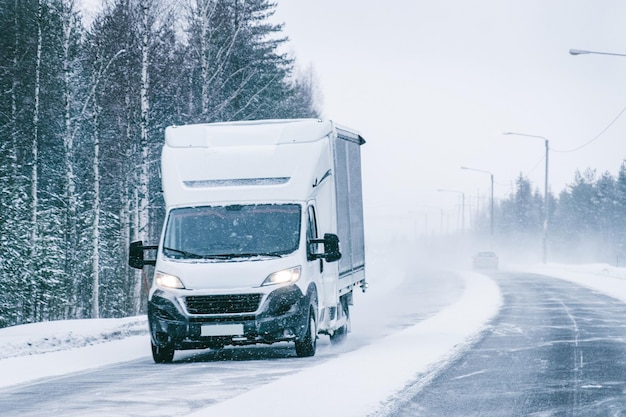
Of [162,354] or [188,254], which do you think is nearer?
[188,254]

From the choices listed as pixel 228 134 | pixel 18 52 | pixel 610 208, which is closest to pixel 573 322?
pixel 228 134

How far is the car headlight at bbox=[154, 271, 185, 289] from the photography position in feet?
46.2

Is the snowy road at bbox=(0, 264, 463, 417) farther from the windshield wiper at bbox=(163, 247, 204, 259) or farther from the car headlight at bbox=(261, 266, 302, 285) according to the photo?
the windshield wiper at bbox=(163, 247, 204, 259)

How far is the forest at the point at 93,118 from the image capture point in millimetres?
33281

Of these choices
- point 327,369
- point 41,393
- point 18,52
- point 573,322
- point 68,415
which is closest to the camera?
point 68,415

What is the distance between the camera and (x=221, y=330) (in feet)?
45.8

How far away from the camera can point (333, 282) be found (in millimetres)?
16141

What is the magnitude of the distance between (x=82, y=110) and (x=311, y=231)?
2115 cm

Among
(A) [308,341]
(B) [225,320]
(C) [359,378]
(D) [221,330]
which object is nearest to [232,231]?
(B) [225,320]

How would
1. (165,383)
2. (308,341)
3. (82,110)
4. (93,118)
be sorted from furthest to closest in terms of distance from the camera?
(93,118), (82,110), (308,341), (165,383)

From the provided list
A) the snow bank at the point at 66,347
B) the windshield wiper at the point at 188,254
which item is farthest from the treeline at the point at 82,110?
the windshield wiper at the point at 188,254

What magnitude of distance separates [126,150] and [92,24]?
581 cm

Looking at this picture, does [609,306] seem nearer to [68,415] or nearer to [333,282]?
[333,282]

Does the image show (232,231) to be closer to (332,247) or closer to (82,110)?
(332,247)
